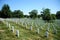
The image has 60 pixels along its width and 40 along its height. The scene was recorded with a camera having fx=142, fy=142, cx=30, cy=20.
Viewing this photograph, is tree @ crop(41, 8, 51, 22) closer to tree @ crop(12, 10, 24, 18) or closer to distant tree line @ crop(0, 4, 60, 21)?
distant tree line @ crop(0, 4, 60, 21)

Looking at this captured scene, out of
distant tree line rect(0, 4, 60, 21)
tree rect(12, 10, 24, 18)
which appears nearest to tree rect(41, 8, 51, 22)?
distant tree line rect(0, 4, 60, 21)

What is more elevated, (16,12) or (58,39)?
(16,12)

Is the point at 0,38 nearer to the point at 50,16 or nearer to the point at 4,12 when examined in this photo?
the point at 50,16

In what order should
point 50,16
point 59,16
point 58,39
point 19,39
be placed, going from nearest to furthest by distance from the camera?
1. point 19,39
2. point 58,39
3. point 50,16
4. point 59,16

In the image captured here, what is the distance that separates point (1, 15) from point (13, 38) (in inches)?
2789

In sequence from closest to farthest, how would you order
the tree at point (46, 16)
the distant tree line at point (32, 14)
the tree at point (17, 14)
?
the tree at point (46, 16)
the distant tree line at point (32, 14)
the tree at point (17, 14)

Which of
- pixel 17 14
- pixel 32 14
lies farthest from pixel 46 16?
pixel 17 14

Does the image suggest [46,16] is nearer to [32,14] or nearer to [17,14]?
[32,14]

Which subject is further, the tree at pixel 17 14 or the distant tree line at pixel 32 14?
the tree at pixel 17 14

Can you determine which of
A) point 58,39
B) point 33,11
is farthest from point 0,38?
point 33,11

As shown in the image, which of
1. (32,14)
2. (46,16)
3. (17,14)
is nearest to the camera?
(46,16)

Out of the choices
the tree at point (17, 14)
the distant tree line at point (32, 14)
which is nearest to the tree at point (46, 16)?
the distant tree line at point (32, 14)

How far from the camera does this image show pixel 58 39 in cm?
1492

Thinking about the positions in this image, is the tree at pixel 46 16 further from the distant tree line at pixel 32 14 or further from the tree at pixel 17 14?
the tree at pixel 17 14
